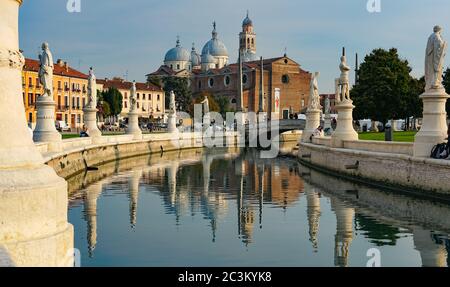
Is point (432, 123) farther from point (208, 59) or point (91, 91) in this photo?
point (208, 59)

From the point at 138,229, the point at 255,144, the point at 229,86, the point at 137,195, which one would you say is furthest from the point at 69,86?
the point at 138,229

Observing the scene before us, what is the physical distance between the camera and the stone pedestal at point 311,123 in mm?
36781

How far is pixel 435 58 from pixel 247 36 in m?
138

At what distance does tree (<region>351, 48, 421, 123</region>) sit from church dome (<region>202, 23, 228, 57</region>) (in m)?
90.4

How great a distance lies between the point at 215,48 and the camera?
147 meters

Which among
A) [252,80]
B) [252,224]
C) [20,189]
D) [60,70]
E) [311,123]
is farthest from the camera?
[252,80]

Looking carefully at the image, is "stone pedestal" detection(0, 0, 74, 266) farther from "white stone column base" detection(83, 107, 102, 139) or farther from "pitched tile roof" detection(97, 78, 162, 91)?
"pitched tile roof" detection(97, 78, 162, 91)

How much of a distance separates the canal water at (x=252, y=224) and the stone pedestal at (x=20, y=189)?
12.5 ft

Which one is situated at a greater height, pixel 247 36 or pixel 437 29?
pixel 247 36

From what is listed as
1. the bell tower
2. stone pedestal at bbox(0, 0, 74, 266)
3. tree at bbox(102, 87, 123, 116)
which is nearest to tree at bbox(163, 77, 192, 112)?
tree at bbox(102, 87, 123, 116)

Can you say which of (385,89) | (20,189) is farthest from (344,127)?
(385,89)

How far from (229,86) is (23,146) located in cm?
12044

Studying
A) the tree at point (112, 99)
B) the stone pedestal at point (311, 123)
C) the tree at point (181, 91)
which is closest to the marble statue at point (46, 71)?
the stone pedestal at point (311, 123)

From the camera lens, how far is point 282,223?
47.2 ft
